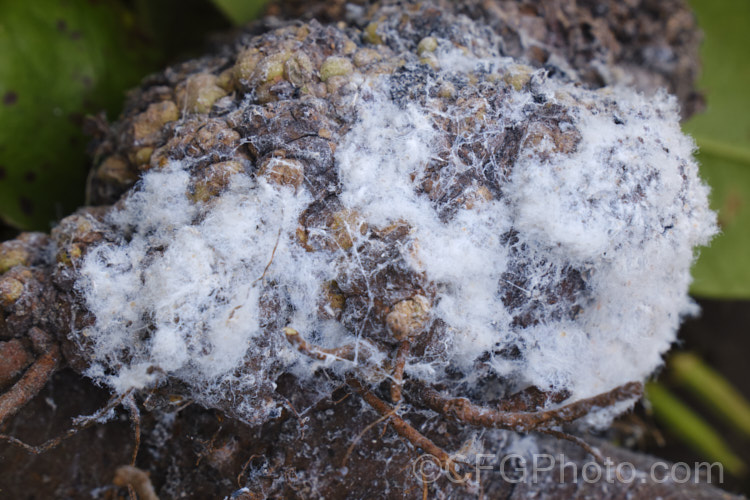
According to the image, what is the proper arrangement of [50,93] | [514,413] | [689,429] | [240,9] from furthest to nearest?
[689,429] → [240,9] → [50,93] → [514,413]

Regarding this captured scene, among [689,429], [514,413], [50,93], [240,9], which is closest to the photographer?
[514,413]

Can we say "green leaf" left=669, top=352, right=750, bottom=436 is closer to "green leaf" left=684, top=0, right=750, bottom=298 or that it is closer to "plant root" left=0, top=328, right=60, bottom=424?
"green leaf" left=684, top=0, right=750, bottom=298

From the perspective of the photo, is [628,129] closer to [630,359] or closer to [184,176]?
[630,359]

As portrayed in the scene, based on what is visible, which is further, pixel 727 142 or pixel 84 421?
pixel 727 142

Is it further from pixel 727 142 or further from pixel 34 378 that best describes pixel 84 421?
pixel 727 142

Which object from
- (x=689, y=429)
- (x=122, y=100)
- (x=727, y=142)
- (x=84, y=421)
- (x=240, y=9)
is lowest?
(x=689, y=429)

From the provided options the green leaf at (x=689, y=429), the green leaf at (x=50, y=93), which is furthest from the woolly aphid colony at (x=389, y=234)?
the green leaf at (x=689, y=429)

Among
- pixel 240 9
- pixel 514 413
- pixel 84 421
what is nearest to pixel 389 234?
pixel 514 413
